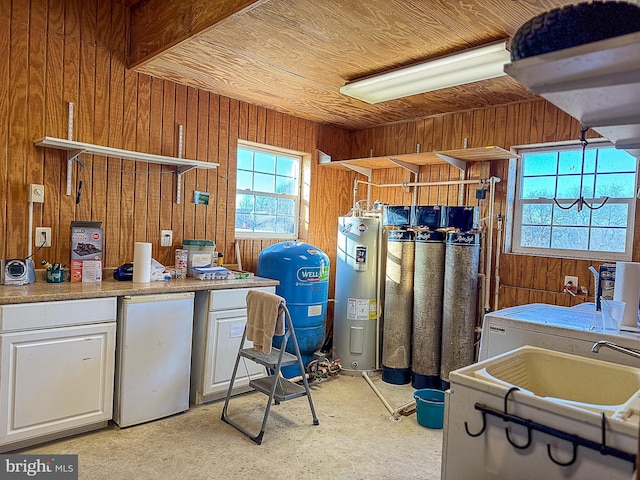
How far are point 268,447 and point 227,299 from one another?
105 cm

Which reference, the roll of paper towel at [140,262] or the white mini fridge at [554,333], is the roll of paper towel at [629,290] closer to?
the white mini fridge at [554,333]

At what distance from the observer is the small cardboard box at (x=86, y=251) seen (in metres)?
2.95

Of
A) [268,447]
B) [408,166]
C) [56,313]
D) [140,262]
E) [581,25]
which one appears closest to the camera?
[581,25]

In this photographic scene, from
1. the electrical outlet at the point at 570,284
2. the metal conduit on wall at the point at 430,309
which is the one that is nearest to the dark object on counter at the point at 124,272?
the metal conduit on wall at the point at 430,309

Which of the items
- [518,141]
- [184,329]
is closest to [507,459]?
[184,329]

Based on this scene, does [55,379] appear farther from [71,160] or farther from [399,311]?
[399,311]

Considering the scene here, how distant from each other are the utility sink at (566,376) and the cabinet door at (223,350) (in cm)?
202

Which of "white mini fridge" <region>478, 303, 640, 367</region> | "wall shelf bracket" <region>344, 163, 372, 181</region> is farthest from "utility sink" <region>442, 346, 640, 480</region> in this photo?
"wall shelf bracket" <region>344, 163, 372, 181</region>

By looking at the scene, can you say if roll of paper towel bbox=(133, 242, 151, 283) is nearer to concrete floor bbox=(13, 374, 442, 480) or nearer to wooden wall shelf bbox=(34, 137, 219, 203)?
wooden wall shelf bbox=(34, 137, 219, 203)

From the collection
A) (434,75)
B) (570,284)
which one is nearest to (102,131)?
(434,75)

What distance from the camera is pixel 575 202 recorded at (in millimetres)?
3299

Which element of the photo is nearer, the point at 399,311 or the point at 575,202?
the point at 575,202

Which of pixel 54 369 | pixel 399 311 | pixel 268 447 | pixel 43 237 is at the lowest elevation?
pixel 268 447

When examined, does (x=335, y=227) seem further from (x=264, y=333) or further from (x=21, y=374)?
(x=21, y=374)
